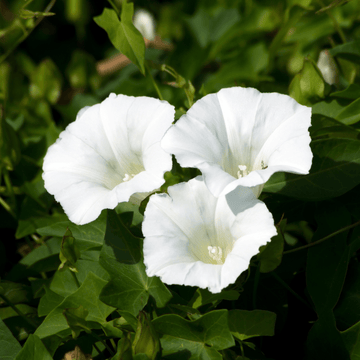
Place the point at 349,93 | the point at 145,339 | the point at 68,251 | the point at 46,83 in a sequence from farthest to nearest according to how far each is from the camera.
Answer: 1. the point at 46,83
2. the point at 349,93
3. the point at 68,251
4. the point at 145,339

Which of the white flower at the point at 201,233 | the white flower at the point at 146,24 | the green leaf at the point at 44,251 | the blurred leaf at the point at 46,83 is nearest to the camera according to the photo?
the white flower at the point at 201,233

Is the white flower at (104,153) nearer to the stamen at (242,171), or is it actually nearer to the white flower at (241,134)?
the white flower at (241,134)

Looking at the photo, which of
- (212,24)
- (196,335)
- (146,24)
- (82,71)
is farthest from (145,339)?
(146,24)

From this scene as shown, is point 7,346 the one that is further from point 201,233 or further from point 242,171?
point 242,171

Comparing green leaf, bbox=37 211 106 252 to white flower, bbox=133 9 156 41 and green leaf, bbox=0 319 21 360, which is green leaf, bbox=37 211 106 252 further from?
white flower, bbox=133 9 156 41

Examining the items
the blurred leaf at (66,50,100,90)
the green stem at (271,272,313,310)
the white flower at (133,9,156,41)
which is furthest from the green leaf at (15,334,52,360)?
the white flower at (133,9,156,41)

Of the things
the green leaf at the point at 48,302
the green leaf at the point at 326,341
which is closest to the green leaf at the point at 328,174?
the green leaf at the point at 326,341
